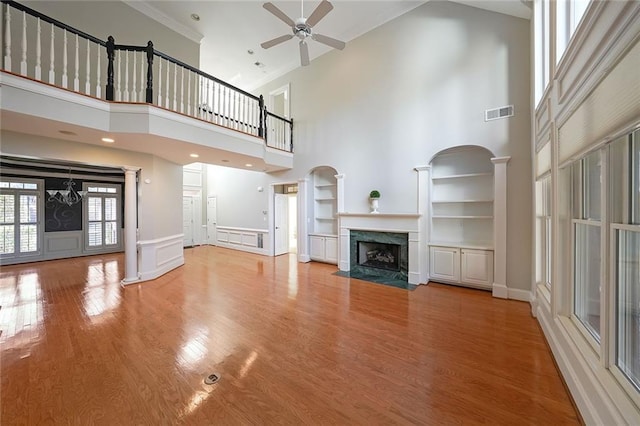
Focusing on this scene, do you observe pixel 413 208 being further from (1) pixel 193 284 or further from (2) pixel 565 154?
(1) pixel 193 284

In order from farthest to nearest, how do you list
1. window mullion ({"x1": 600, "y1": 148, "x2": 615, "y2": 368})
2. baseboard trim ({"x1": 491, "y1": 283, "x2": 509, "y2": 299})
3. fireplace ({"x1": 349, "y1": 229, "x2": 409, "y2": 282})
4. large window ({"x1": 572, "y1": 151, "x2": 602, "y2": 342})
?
fireplace ({"x1": 349, "y1": 229, "x2": 409, "y2": 282}), baseboard trim ({"x1": 491, "y1": 283, "x2": 509, "y2": 299}), large window ({"x1": 572, "y1": 151, "x2": 602, "y2": 342}), window mullion ({"x1": 600, "y1": 148, "x2": 615, "y2": 368})

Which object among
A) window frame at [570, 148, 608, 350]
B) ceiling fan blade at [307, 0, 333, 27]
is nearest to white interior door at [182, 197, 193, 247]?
ceiling fan blade at [307, 0, 333, 27]

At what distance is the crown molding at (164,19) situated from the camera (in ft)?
16.5

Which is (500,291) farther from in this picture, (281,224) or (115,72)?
(115,72)

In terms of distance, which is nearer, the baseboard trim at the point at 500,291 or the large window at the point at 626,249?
the large window at the point at 626,249

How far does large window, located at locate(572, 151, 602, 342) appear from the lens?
6.10 ft

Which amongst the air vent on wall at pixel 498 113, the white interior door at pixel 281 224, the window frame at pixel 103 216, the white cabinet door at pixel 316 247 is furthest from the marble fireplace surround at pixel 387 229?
the window frame at pixel 103 216

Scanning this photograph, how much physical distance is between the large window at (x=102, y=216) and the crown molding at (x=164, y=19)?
18.0ft

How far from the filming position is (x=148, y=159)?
4.95m

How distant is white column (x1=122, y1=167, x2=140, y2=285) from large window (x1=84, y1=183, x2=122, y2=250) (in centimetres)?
448

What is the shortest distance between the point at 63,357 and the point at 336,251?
16.2ft

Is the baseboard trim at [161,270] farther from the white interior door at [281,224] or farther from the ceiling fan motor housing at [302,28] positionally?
the ceiling fan motor housing at [302,28]

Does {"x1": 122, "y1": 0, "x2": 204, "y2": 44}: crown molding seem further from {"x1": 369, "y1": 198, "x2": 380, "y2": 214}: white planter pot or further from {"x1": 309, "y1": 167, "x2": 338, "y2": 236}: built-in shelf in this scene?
{"x1": 369, "y1": 198, "x2": 380, "y2": 214}: white planter pot

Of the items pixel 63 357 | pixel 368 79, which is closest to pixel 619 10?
pixel 368 79
